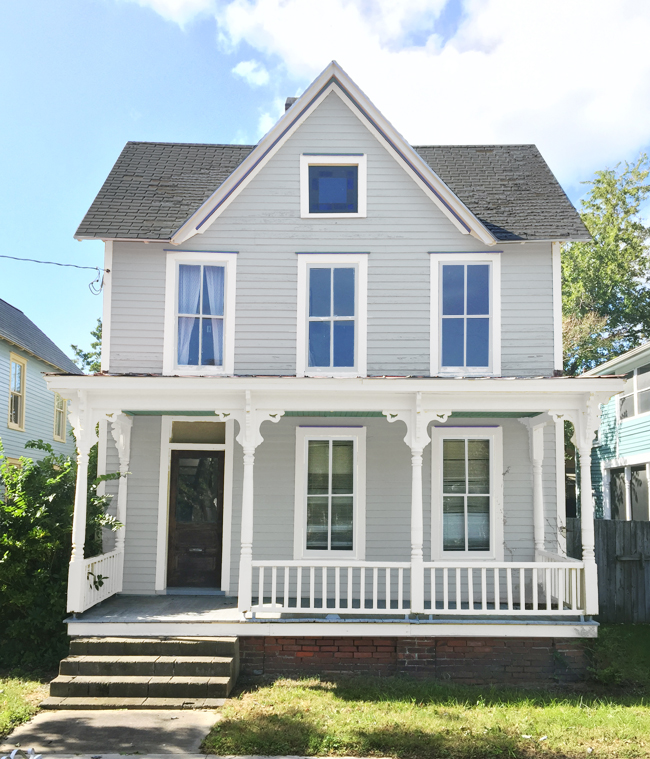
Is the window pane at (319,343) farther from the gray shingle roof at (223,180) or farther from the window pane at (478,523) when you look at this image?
the window pane at (478,523)

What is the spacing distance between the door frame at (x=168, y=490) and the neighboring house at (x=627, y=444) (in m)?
10.6

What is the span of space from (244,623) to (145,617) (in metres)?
1.32

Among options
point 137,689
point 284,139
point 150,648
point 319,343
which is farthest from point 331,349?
point 137,689

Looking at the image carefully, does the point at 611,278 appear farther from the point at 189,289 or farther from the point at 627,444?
the point at 189,289

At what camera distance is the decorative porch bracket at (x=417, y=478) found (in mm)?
9188

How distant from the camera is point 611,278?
28.9 metres

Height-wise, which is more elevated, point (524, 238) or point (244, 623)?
point (524, 238)

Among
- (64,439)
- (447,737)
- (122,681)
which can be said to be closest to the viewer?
(447,737)

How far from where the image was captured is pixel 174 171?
12781 millimetres

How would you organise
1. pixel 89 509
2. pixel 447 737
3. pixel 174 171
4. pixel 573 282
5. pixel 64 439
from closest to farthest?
1. pixel 447 737
2. pixel 89 509
3. pixel 174 171
4. pixel 64 439
5. pixel 573 282

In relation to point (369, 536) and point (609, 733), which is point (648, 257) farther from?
point (609, 733)

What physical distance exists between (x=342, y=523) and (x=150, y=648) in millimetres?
3490

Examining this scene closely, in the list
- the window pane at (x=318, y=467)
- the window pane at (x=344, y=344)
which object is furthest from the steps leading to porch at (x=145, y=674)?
the window pane at (x=344, y=344)

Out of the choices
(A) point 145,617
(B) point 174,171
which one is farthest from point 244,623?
(B) point 174,171
